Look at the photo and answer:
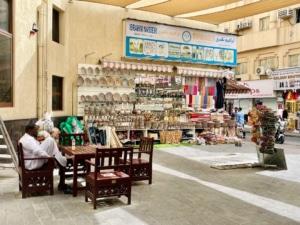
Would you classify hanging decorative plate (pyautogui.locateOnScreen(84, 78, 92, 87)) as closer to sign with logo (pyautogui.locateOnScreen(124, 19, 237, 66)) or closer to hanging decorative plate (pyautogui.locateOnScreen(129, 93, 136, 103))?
hanging decorative plate (pyautogui.locateOnScreen(129, 93, 136, 103))

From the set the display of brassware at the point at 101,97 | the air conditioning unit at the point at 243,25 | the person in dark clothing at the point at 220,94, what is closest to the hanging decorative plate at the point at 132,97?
the display of brassware at the point at 101,97

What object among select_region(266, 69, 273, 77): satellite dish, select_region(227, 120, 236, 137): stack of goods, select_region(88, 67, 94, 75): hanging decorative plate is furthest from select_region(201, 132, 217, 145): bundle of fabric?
select_region(266, 69, 273, 77): satellite dish

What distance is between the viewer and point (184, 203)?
18.9ft

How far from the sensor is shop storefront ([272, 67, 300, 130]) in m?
23.4

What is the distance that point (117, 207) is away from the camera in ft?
18.0

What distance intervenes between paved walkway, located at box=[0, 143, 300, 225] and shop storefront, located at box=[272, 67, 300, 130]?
1621 centimetres

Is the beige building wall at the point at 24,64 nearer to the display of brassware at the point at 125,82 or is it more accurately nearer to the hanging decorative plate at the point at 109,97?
the hanging decorative plate at the point at 109,97

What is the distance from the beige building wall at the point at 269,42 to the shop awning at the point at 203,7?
35.8 feet

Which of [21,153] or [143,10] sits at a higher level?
[143,10]

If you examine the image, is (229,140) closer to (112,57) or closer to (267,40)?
(112,57)

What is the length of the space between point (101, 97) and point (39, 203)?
738 centimetres

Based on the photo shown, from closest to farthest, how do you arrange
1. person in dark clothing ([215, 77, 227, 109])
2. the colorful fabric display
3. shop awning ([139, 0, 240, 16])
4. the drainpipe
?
the drainpipe < shop awning ([139, 0, 240, 16]) < the colorful fabric display < person in dark clothing ([215, 77, 227, 109])

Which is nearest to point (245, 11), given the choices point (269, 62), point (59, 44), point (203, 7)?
point (203, 7)

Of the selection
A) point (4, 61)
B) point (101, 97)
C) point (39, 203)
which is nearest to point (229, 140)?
Answer: point (101, 97)
